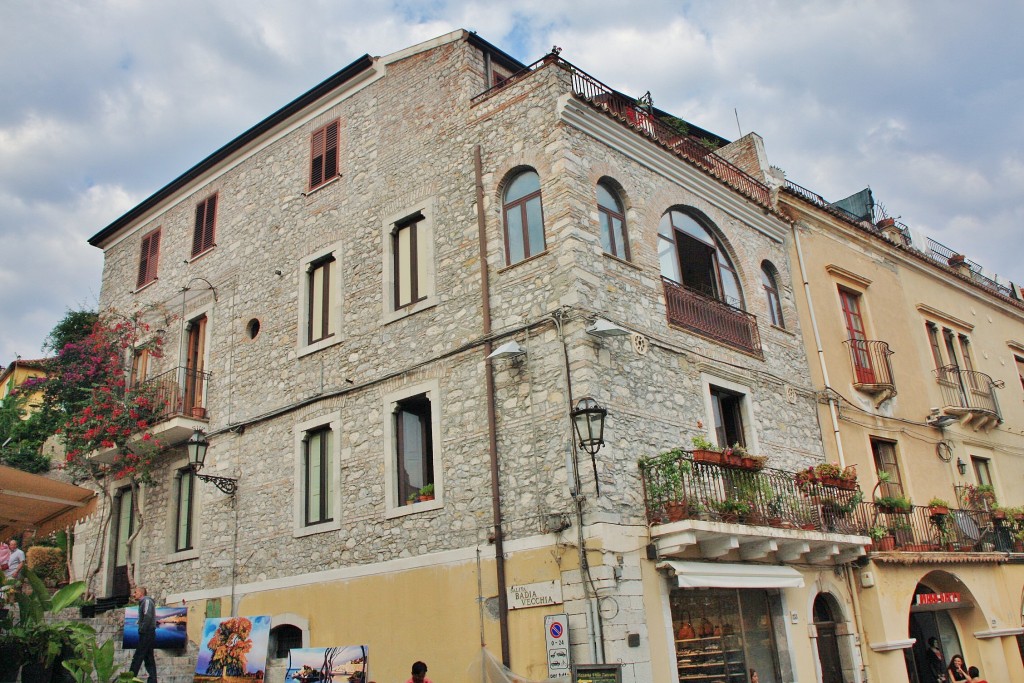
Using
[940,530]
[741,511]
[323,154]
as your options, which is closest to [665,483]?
[741,511]

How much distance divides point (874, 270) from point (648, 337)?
29.5 ft

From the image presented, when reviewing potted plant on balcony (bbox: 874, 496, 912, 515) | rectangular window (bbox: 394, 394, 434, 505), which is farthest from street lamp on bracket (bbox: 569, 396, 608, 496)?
potted plant on balcony (bbox: 874, 496, 912, 515)

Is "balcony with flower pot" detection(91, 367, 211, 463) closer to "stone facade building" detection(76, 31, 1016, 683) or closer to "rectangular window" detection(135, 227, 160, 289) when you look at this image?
"stone facade building" detection(76, 31, 1016, 683)

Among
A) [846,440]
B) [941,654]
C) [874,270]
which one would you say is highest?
[874,270]

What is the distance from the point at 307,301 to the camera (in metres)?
15.9

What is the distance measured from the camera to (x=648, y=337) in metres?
12.6

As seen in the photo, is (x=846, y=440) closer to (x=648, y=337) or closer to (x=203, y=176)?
(x=648, y=337)

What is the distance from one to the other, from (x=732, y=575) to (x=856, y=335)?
8.18m

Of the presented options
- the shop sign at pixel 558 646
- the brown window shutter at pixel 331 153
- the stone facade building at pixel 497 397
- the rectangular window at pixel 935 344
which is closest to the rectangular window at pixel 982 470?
the rectangular window at pixel 935 344

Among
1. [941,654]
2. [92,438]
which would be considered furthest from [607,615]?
[92,438]

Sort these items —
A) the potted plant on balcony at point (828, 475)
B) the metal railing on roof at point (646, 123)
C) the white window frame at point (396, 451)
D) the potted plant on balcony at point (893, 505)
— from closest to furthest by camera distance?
the white window frame at point (396, 451) → the metal railing on roof at point (646, 123) → the potted plant on balcony at point (828, 475) → the potted plant on balcony at point (893, 505)

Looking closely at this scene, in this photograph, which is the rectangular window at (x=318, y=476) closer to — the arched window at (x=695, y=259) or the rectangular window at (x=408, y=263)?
the rectangular window at (x=408, y=263)

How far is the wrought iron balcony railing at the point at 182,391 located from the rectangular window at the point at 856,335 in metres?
13.2

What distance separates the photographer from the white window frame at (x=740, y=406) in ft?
43.6
